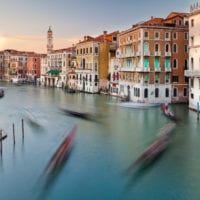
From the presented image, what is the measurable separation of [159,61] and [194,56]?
3.41 m

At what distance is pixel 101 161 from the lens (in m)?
9.68

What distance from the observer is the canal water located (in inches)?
300

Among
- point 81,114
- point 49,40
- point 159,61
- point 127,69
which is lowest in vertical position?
point 81,114

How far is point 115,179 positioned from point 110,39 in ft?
78.3

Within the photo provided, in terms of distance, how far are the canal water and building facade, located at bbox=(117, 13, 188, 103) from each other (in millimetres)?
4970

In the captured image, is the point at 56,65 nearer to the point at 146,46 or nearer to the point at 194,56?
the point at 146,46

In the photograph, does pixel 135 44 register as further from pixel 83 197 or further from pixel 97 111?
pixel 83 197

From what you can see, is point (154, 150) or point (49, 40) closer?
point (154, 150)

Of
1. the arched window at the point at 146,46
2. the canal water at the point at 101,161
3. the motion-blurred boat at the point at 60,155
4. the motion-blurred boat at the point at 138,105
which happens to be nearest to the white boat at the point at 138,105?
the motion-blurred boat at the point at 138,105

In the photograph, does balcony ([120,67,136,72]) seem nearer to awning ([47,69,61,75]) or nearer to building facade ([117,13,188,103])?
building facade ([117,13,188,103])

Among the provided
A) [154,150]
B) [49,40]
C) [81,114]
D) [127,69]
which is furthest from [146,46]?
[49,40]

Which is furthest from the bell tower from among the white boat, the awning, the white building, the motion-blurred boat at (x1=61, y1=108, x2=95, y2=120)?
the white building

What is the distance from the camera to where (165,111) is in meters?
16.9

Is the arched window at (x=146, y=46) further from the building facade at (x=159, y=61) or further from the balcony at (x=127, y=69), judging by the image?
the balcony at (x=127, y=69)
